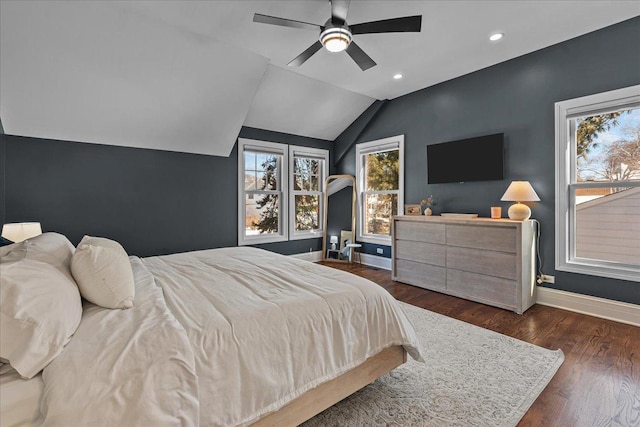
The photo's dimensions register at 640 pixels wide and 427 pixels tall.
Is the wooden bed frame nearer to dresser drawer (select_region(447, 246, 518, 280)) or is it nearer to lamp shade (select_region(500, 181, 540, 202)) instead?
dresser drawer (select_region(447, 246, 518, 280))

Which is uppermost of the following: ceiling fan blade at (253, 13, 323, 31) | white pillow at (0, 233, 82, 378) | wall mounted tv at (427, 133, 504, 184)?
ceiling fan blade at (253, 13, 323, 31)

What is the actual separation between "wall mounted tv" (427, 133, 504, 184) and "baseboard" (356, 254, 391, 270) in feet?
5.15

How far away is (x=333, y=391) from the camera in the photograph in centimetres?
154

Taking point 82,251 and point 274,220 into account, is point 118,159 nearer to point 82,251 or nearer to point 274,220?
point 274,220

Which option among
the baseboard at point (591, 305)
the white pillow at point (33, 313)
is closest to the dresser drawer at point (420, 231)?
the baseboard at point (591, 305)

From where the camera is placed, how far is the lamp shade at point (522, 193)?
3.18 metres

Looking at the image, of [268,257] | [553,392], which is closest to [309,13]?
[268,257]

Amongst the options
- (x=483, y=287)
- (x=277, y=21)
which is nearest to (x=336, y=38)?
(x=277, y=21)

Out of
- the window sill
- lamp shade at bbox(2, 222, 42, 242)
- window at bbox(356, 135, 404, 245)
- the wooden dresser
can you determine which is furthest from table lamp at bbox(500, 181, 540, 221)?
lamp shade at bbox(2, 222, 42, 242)

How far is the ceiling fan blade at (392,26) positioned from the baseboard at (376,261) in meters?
3.56

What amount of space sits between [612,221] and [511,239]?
982 mm

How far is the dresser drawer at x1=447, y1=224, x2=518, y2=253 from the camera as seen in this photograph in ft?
10.3

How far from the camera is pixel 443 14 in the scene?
8.77 ft

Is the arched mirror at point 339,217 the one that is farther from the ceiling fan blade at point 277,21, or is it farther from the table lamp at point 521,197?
the ceiling fan blade at point 277,21
